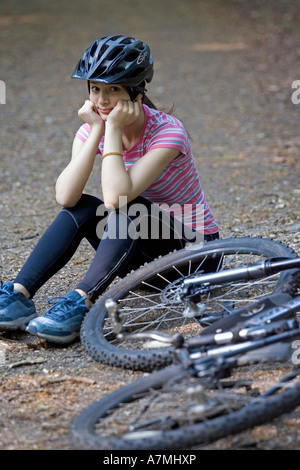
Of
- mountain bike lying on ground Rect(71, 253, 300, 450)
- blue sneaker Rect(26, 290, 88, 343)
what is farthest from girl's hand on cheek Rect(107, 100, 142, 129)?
mountain bike lying on ground Rect(71, 253, 300, 450)

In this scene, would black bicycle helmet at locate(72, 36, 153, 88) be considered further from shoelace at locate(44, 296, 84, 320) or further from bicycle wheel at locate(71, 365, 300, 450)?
bicycle wheel at locate(71, 365, 300, 450)

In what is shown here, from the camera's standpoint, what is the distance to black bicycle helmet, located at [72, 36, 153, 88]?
3.45 metres

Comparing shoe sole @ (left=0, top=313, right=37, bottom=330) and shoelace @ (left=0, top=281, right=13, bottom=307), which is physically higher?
shoelace @ (left=0, top=281, right=13, bottom=307)

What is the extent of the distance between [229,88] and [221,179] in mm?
4318

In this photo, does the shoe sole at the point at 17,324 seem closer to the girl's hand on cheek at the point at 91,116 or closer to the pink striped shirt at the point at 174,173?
the pink striped shirt at the point at 174,173

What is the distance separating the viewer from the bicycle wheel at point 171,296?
3.15 meters

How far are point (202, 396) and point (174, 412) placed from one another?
145 millimetres

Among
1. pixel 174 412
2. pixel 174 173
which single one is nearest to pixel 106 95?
pixel 174 173

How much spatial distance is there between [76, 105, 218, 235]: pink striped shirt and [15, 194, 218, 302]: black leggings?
102 millimetres

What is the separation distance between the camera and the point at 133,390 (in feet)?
8.35

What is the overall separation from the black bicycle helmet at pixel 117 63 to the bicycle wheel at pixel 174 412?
1589 mm

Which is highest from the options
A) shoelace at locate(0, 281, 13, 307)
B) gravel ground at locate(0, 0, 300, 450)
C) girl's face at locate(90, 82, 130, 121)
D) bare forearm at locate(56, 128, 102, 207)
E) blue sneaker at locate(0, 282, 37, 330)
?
girl's face at locate(90, 82, 130, 121)
